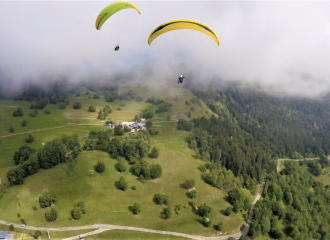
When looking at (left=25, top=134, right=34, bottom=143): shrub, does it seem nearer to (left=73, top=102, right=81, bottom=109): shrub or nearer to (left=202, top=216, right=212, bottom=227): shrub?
(left=73, top=102, right=81, bottom=109): shrub

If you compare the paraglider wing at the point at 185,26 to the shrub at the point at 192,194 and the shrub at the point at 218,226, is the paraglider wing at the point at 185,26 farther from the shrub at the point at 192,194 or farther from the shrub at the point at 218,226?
the shrub at the point at 218,226

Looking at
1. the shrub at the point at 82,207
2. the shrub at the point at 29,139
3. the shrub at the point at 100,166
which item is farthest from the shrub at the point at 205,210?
the shrub at the point at 29,139

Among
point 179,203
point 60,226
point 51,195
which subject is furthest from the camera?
point 179,203

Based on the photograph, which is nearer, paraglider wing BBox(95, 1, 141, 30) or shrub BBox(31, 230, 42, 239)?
paraglider wing BBox(95, 1, 141, 30)

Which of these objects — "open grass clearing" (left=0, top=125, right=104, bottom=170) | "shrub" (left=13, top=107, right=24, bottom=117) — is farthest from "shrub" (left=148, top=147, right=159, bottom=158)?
"shrub" (left=13, top=107, right=24, bottom=117)

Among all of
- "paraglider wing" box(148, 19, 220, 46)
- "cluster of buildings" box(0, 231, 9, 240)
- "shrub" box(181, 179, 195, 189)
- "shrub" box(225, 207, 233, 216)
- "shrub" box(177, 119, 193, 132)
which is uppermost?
"paraglider wing" box(148, 19, 220, 46)

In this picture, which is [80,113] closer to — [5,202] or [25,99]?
[25,99]

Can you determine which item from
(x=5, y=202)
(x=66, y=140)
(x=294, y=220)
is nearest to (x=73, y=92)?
(x=66, y=140)

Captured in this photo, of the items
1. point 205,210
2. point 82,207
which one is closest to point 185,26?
point 82,207
